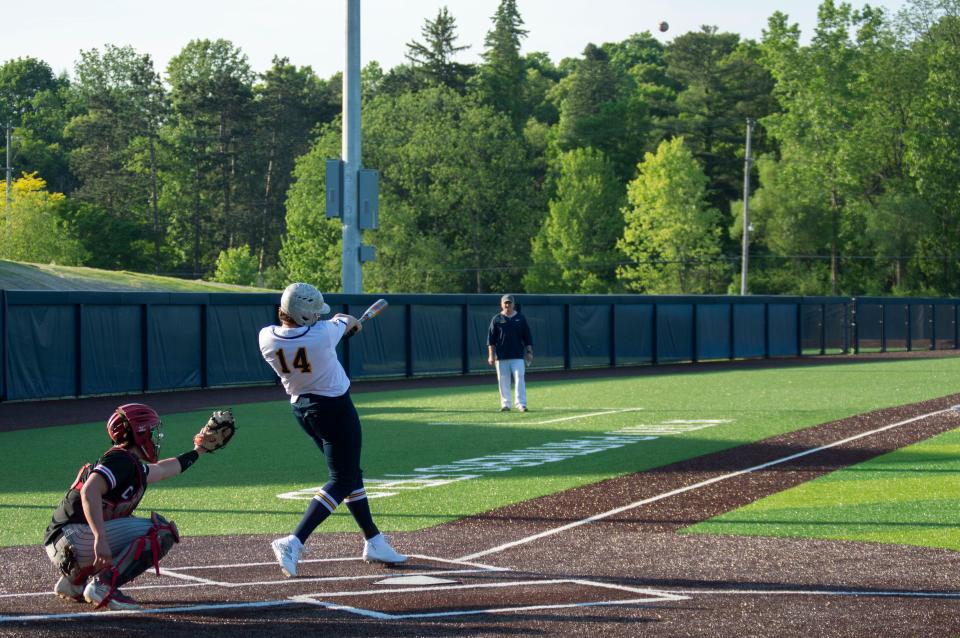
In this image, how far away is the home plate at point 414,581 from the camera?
26.4ft

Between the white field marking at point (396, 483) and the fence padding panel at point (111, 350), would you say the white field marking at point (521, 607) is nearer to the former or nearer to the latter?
the white field marking at point (396, 483)

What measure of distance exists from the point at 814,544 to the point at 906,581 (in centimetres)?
145

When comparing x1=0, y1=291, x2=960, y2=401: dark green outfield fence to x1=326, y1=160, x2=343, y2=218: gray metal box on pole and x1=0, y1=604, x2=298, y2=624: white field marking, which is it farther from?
x1=0, y1=604, x2=298, y2=624: white field marking

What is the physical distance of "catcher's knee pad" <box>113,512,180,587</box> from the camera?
723 centimetres

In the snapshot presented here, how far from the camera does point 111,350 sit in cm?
2627

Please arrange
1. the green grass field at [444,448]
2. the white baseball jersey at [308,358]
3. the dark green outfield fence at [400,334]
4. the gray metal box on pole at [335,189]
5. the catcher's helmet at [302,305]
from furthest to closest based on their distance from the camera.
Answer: the gray metal box on pole at [335,189] → the dark green outfield fence at [400,334] → the green grass field at [444,448] → the catcher's helmet at [302,305] → the white baseball jersey at [308,358]

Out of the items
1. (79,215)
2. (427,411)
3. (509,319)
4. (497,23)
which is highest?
(497,23)

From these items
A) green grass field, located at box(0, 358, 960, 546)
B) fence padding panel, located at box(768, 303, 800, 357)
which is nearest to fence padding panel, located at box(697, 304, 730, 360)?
fence padding panel, located at box(768, 303, 800, 357)

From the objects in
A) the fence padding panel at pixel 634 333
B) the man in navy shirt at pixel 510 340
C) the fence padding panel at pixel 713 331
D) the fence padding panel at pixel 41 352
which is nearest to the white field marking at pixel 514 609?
the man in navy shirt at pixel 510 340

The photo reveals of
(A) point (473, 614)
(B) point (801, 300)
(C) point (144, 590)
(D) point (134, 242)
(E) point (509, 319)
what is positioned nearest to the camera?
(A) point (473, 614)

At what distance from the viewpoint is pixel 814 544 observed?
9531mm

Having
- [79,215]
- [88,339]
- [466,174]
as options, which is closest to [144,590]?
[88,339]

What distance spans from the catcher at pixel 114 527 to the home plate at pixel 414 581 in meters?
1.46

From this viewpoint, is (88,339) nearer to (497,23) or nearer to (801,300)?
(801,300)
